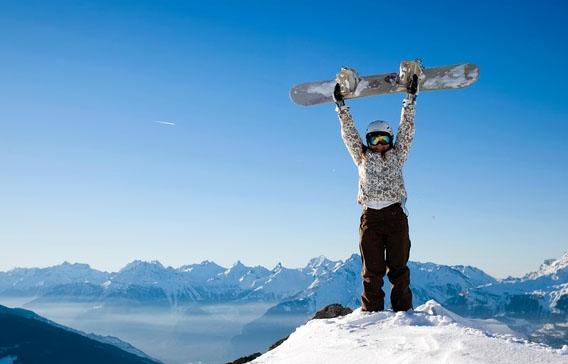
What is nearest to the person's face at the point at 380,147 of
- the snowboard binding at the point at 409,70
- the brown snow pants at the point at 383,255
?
the brown snow pants at the point at 383,255

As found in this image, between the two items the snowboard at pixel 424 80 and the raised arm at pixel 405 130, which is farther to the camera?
the snowboard at pixel 424 80

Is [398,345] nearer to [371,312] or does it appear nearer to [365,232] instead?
[371,312]

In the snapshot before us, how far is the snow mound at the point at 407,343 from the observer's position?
413 cm

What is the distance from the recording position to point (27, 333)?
196m

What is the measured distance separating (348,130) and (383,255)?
1870mm

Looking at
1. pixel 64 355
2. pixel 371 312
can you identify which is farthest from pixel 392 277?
pixel 64 355

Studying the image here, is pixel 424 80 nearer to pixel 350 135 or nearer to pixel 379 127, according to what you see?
pixel 379 127

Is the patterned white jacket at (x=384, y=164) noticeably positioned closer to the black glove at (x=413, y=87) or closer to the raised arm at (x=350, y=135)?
the raised arm at (x=350, y=135)

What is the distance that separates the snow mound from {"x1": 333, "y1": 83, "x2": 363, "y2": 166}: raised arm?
7.38ft

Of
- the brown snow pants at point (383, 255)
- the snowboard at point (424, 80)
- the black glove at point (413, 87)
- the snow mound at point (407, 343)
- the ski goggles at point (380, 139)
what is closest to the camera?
the snow mound at point (407, 343)

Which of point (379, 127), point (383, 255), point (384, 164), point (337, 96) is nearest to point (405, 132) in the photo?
point (379, 127)

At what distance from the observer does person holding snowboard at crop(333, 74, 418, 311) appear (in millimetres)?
6539

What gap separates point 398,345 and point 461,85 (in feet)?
14.9

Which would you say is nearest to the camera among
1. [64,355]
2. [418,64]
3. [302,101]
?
[418,64]
